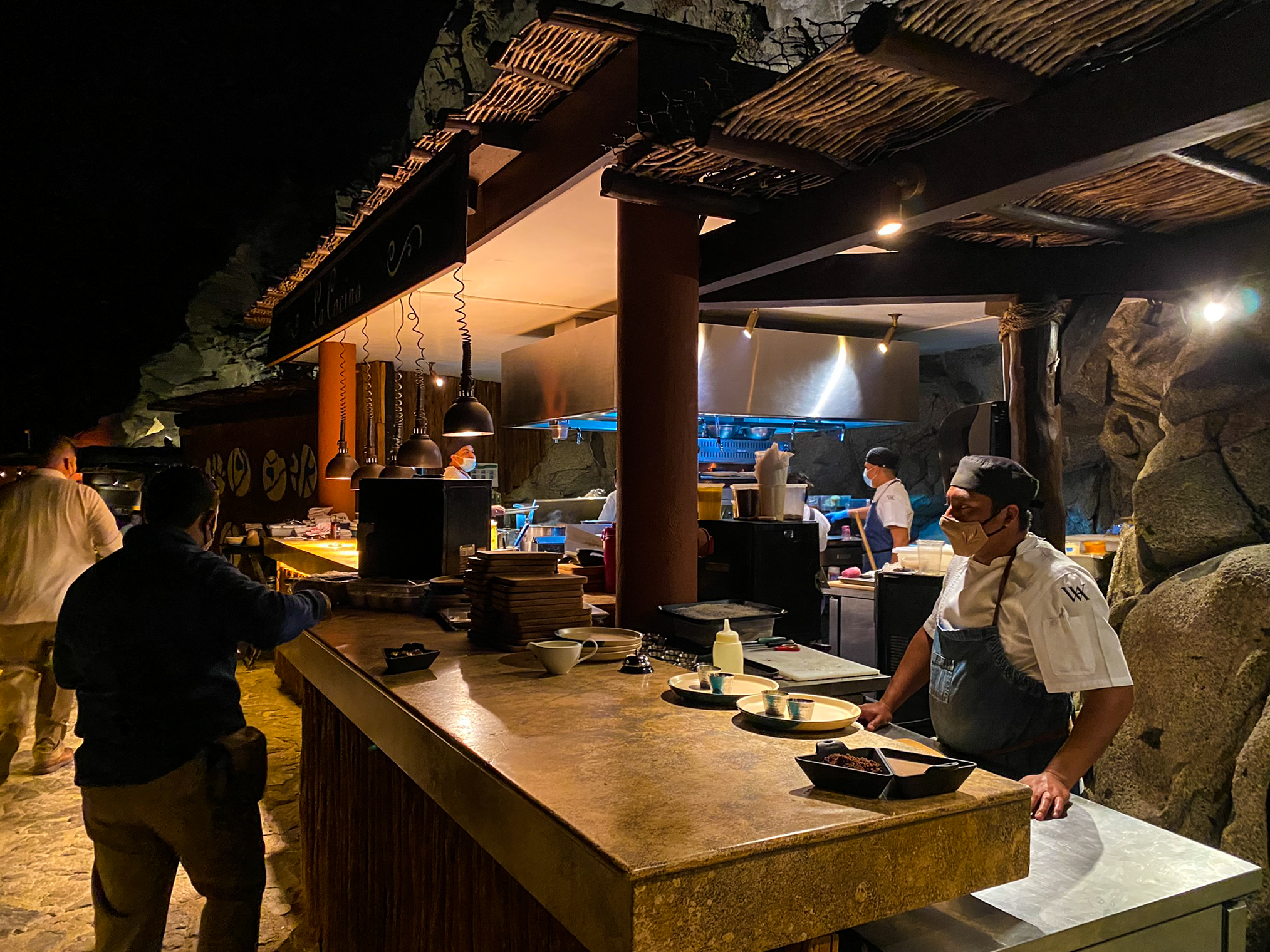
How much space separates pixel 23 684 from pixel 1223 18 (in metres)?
7.14

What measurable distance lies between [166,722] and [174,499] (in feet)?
2.49

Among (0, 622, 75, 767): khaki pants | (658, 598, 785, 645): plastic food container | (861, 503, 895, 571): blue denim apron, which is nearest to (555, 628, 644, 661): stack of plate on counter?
(658, 598, 785, 645): plastic food container

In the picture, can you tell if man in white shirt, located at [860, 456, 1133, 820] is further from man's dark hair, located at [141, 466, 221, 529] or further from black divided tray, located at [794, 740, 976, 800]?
man's dark hair, located at [141, 466, 221, 529]

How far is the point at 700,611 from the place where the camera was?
3273 millimetres

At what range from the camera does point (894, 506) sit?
748cm

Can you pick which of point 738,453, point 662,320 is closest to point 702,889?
point 662,320

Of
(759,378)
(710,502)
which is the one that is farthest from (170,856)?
(759,378)

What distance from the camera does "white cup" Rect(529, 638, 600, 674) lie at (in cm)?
255

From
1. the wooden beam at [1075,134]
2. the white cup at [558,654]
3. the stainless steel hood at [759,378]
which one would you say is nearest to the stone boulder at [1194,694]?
the wooden beam at [1075,134]

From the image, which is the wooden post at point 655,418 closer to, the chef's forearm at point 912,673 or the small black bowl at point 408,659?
the chef's forearm at point 912,673

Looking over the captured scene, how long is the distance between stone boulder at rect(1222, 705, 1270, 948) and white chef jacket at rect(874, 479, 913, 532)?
4.00m

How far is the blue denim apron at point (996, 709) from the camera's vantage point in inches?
107

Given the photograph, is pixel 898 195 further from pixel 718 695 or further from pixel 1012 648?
pixel 718 695

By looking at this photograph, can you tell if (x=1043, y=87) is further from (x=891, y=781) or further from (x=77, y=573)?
(x=77, y=573)
